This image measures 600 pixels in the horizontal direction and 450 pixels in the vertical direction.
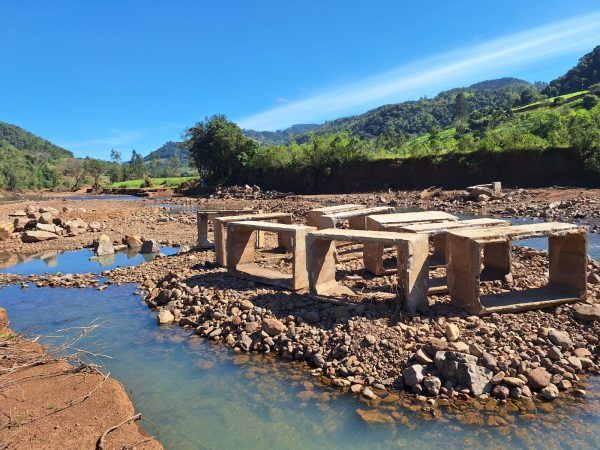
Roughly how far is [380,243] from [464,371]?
115 inches

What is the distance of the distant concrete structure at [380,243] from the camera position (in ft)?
25.7

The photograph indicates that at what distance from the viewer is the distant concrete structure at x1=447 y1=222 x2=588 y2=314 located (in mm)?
7719

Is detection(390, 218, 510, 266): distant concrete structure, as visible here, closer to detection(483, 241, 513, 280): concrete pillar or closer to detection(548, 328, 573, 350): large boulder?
detection(483, 241, 513, 280): concrete pillar

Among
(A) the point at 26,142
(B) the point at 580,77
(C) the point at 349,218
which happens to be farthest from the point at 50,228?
(A) the point at 26,142

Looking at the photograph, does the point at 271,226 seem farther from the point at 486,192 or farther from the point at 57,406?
the point at 486,192

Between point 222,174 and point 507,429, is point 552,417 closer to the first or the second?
point 507,429

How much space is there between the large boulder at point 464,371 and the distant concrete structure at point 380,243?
144 centimetres

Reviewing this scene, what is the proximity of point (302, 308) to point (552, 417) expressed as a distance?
450 cm

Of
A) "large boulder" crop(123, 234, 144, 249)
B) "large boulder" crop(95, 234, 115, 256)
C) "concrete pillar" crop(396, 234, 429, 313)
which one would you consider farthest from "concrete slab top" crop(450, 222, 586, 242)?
"large boulder" crop(123, 234, 144, 249)

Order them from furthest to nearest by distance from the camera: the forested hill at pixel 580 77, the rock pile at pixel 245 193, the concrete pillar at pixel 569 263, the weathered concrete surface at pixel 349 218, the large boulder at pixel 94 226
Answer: the forested hill at pixel 580 77 → the rock pile at pixel 245 193 → the large boulder at pixel 94 226 → the weathered concrete surface at pixel 349 218 → the concrete pillar at pixel 569 263

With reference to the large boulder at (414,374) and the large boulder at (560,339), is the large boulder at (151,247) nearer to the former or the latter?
the large boulder at (414,374)

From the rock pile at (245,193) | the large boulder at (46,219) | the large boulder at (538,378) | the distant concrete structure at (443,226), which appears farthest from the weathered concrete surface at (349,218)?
the rock pile at (245,193)

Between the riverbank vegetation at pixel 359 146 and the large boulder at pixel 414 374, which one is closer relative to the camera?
the large boulder at pixel 414 374

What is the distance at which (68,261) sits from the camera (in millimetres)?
16906
